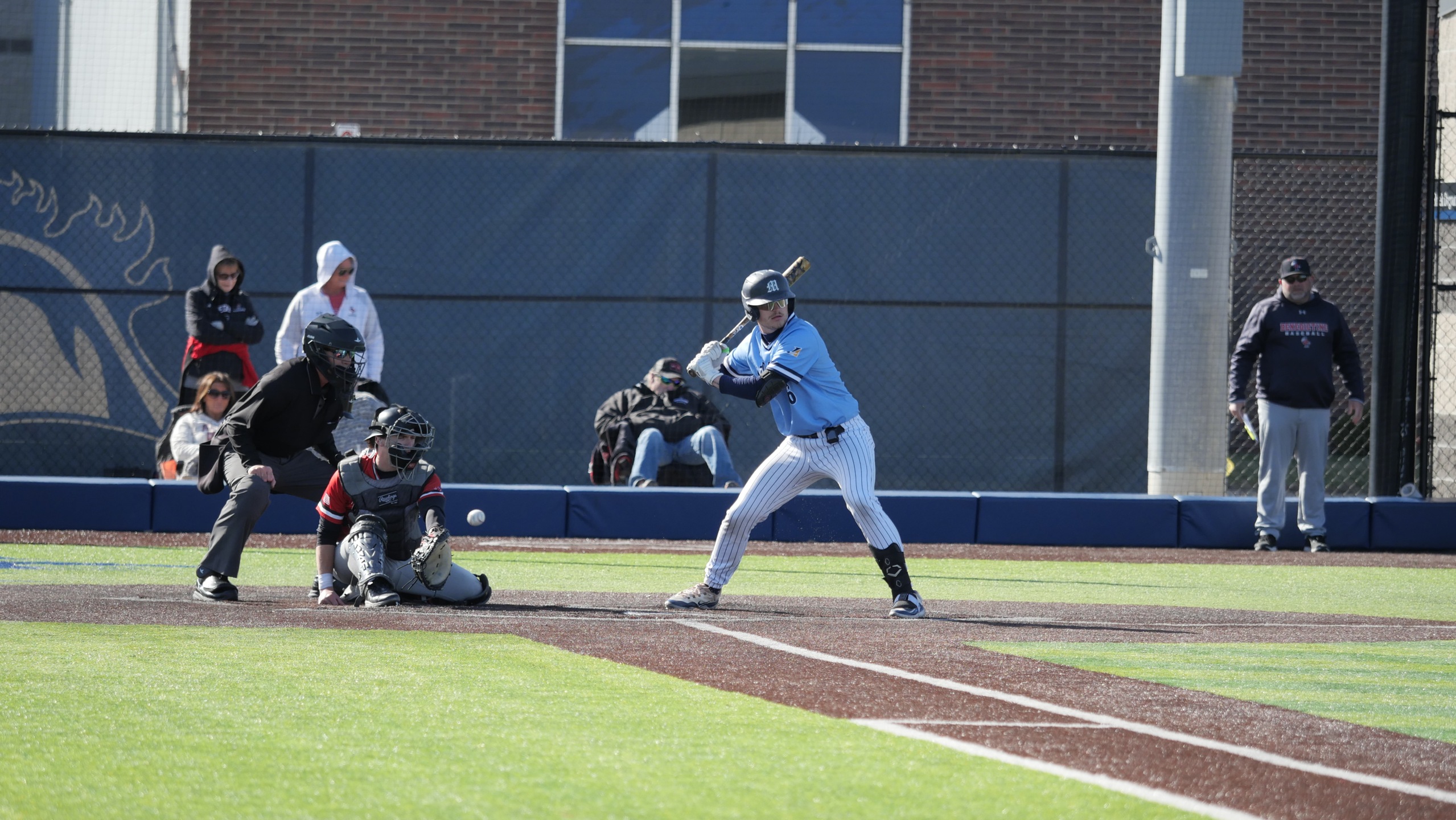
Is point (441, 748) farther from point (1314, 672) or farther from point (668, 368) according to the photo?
point (668, 368)

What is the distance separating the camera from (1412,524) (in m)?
13.4

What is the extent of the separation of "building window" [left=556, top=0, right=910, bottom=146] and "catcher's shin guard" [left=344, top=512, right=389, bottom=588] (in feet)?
40.2

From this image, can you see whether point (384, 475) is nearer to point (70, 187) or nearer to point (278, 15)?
point (70, 187)

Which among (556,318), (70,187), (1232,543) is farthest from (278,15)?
(1232,543)

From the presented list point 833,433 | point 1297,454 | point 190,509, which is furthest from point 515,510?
point 1297,454

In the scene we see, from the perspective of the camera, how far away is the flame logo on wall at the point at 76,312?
560 inches

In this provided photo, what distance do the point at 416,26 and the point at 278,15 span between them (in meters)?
1.59

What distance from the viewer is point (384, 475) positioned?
8055 mm

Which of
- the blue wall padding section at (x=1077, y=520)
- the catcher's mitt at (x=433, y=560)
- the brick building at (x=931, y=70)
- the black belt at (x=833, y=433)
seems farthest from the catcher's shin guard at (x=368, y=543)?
the brick building at (x=931, y=70)

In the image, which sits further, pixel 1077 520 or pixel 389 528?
pixel 1077 520

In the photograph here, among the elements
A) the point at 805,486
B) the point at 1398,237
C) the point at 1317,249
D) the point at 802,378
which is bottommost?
the point at 805,486

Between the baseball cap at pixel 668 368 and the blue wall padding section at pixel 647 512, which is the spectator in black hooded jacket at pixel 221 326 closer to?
the blue wall padding section at pixel 647 512

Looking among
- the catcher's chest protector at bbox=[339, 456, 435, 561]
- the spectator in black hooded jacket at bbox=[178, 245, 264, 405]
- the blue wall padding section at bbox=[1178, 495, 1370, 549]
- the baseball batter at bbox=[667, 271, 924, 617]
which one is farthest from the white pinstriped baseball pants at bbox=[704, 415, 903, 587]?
the blue wall padding section at bbox=[1178, 495, 1370, 549]

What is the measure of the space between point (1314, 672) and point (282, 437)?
5.00m
